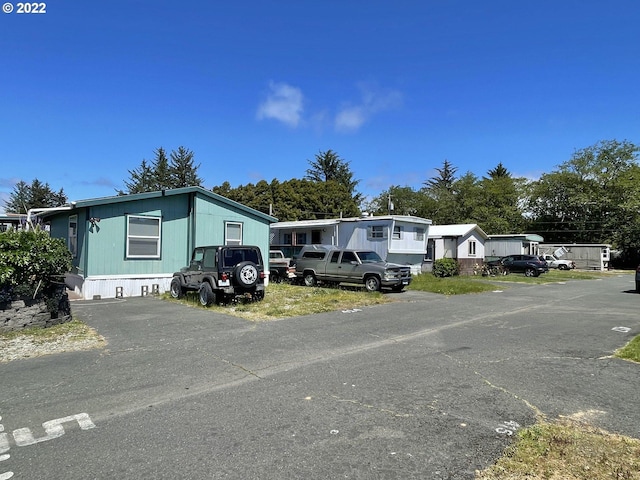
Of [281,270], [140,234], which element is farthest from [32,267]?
[281,270]

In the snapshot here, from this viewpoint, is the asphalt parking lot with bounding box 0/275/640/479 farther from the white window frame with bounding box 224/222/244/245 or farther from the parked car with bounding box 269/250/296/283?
the parked car with bounding box 269/250/296/283

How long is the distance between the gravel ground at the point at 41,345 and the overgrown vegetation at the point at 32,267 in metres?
1.20

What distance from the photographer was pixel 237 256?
13172 millimetres

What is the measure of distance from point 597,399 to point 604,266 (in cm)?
4682

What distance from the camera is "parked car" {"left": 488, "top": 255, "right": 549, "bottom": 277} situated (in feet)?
105

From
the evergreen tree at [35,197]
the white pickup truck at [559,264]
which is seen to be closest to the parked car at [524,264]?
the white pickup truck at [559,264]

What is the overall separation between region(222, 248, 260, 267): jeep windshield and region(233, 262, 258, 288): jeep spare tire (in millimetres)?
331

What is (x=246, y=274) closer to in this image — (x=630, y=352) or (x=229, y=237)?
(x=229, y=237)

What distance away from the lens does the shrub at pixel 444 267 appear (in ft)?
94.6

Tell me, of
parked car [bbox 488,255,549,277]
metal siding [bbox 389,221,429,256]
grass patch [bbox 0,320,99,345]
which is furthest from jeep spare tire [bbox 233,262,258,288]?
parked car [bbox 488,255,549,277]

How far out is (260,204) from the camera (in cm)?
5159

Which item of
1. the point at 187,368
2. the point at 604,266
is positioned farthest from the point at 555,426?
the point at 604,266

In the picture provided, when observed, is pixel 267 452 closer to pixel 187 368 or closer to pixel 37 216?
pixel 187 368

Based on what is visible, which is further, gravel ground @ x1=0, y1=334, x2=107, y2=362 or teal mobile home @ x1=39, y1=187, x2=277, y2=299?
teal mobile home @ x1=39, y1=187, x2=277, y2=299
